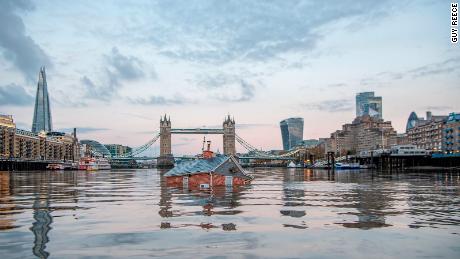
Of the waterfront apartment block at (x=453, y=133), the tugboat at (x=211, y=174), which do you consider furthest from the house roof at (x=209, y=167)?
the waterfront apartment block at (x=453, y=133)

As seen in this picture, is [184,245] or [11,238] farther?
[11,238]

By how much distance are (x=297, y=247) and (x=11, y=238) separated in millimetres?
10412

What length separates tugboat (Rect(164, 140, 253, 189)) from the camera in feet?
183

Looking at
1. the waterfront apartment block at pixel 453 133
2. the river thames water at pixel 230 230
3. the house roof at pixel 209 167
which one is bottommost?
the river thames water at pixel 230 230

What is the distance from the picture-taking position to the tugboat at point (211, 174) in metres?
55.9

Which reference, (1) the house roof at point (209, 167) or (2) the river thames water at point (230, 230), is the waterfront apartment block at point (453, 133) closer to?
(1) the house roof at point (209, 167)

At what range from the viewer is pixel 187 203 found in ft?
108

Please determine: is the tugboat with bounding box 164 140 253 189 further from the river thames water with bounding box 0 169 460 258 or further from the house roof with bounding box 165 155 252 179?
the river thames water with bounding box 0 169 460 258

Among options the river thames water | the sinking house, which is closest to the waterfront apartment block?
the sinking house

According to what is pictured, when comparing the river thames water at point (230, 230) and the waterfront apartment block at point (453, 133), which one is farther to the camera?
the waterfront apartment block at point (453, 133)

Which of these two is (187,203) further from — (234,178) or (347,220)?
(234,178)

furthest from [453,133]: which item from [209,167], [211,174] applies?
[211,174]

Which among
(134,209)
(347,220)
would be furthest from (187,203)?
(347,220)

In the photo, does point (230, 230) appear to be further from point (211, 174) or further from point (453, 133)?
point (453, 133)
